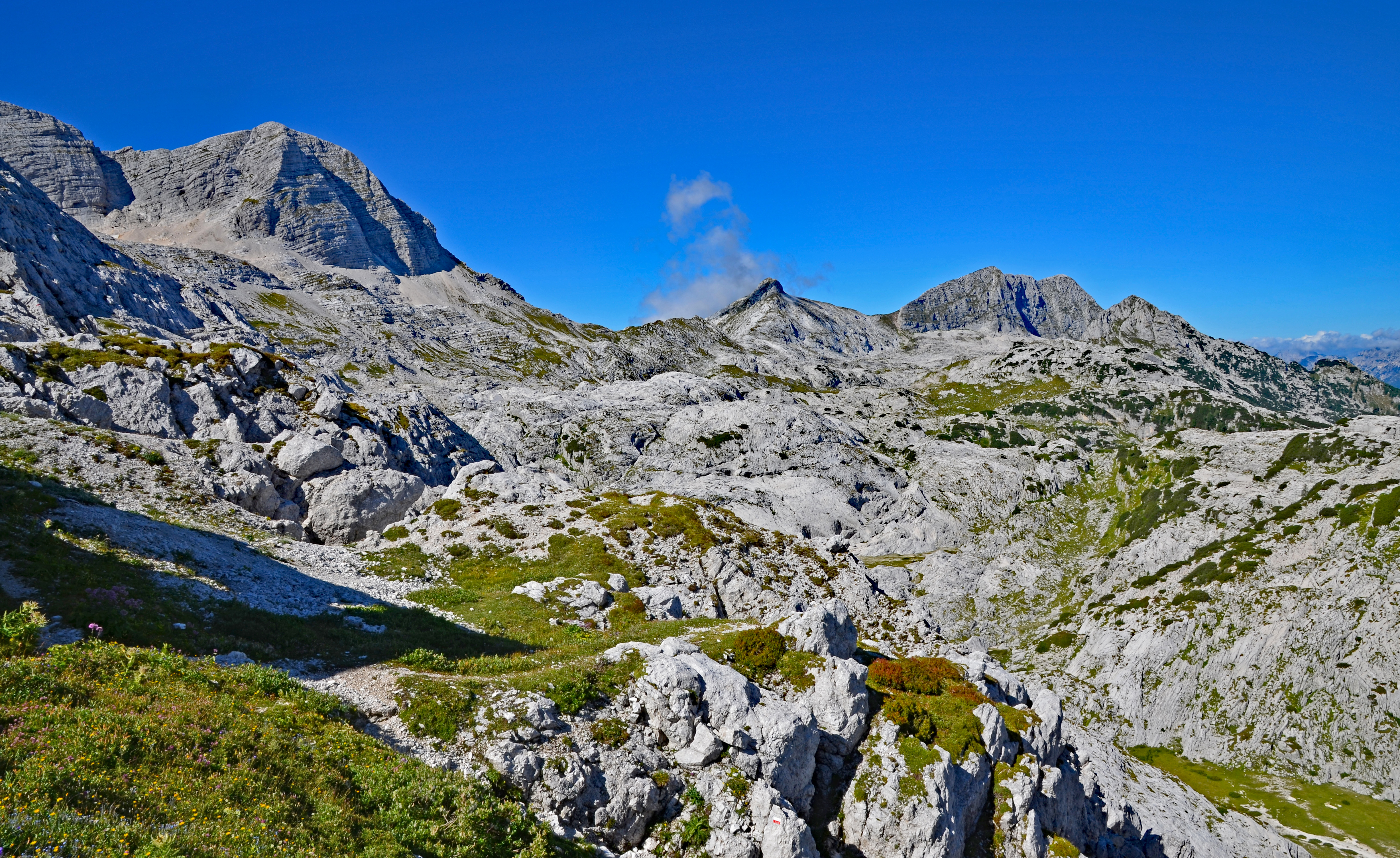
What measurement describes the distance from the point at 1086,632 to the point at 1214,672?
15473 mm

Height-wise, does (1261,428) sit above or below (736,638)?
above

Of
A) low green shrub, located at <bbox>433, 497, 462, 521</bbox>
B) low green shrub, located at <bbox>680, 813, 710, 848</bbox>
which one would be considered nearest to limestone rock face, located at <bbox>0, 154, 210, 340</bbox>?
low green shrub, located at <bbox>433, 497, 462, 521</bbox>

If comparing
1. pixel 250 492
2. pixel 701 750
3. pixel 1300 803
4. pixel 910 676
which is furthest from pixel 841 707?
pixel 1300 803

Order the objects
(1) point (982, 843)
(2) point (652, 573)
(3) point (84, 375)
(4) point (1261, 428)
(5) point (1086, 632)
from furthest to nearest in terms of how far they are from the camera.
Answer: (4) point (1261, 428)
(5) point (1086, 632)
(3) point (84, 375)
(2) point (652, 573)
(1) point (982, 843)

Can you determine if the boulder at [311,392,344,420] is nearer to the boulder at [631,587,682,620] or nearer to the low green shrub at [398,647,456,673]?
the boulder at [631,587,682,620]

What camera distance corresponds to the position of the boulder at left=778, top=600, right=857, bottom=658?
28156 millimetres

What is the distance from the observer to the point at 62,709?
12.4m

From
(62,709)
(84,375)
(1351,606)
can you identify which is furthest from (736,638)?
(1351,606)

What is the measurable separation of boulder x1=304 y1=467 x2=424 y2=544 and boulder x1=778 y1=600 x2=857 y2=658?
35216 millimetres

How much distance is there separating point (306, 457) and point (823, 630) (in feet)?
151

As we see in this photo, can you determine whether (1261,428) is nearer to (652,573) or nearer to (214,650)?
(652,573)

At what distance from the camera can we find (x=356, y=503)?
49.1m

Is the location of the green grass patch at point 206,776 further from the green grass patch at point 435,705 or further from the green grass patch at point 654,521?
the green grass patch at point 654,521

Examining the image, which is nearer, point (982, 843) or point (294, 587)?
point (982, 843)
